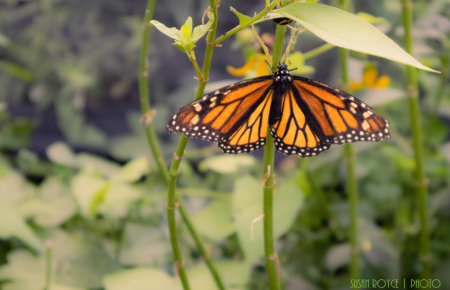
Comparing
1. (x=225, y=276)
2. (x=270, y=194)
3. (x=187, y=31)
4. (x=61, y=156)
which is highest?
(x=61, y=156)

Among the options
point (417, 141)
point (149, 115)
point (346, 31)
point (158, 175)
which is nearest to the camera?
point (346, 31)

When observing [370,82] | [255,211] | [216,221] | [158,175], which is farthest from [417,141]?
[158,175]

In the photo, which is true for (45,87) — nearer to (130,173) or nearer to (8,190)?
(8,190)

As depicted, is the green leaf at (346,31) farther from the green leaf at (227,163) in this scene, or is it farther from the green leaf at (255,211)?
the green leaf at (227,163)

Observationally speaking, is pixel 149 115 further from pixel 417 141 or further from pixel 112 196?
pixel 417 141

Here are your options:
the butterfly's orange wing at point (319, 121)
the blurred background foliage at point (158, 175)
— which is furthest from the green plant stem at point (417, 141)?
the butterfly's orange wing at point (319, 121)

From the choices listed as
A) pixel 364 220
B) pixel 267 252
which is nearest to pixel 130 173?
pixel 267 252

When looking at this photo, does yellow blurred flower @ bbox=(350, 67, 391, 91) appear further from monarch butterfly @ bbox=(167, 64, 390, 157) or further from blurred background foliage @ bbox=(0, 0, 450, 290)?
monarch butterfly @ bbox=(167, 64, 390, 157)

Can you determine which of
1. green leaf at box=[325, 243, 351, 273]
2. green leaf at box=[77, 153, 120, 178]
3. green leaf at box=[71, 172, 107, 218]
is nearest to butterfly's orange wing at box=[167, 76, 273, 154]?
green leaf at box=[71, 172, 107, 218]
